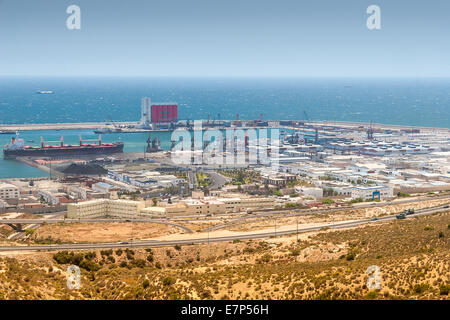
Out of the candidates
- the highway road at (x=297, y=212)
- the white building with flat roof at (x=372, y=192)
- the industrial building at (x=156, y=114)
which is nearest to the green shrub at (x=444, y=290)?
the highway road at (x=297, y=212)

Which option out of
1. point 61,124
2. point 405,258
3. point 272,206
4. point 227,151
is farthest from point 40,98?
point 405,258

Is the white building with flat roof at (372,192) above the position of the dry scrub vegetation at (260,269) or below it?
below

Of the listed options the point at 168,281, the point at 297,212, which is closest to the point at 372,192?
the point at 297,212

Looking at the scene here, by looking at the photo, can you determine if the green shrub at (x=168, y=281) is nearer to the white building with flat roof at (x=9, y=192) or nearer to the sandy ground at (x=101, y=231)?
the sandy ground at (x=101, y=231)

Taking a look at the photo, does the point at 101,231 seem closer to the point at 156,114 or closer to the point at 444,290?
the point at 444,290

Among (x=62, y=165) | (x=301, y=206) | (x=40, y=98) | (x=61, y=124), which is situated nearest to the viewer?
(x=301, y=206)

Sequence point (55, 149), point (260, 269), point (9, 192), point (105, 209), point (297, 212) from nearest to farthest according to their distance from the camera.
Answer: point (260, 269) < point (297, 212) < point (105, 209) < point (9, 192) < point (55, 149)

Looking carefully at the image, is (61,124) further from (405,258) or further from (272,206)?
(405,258)
